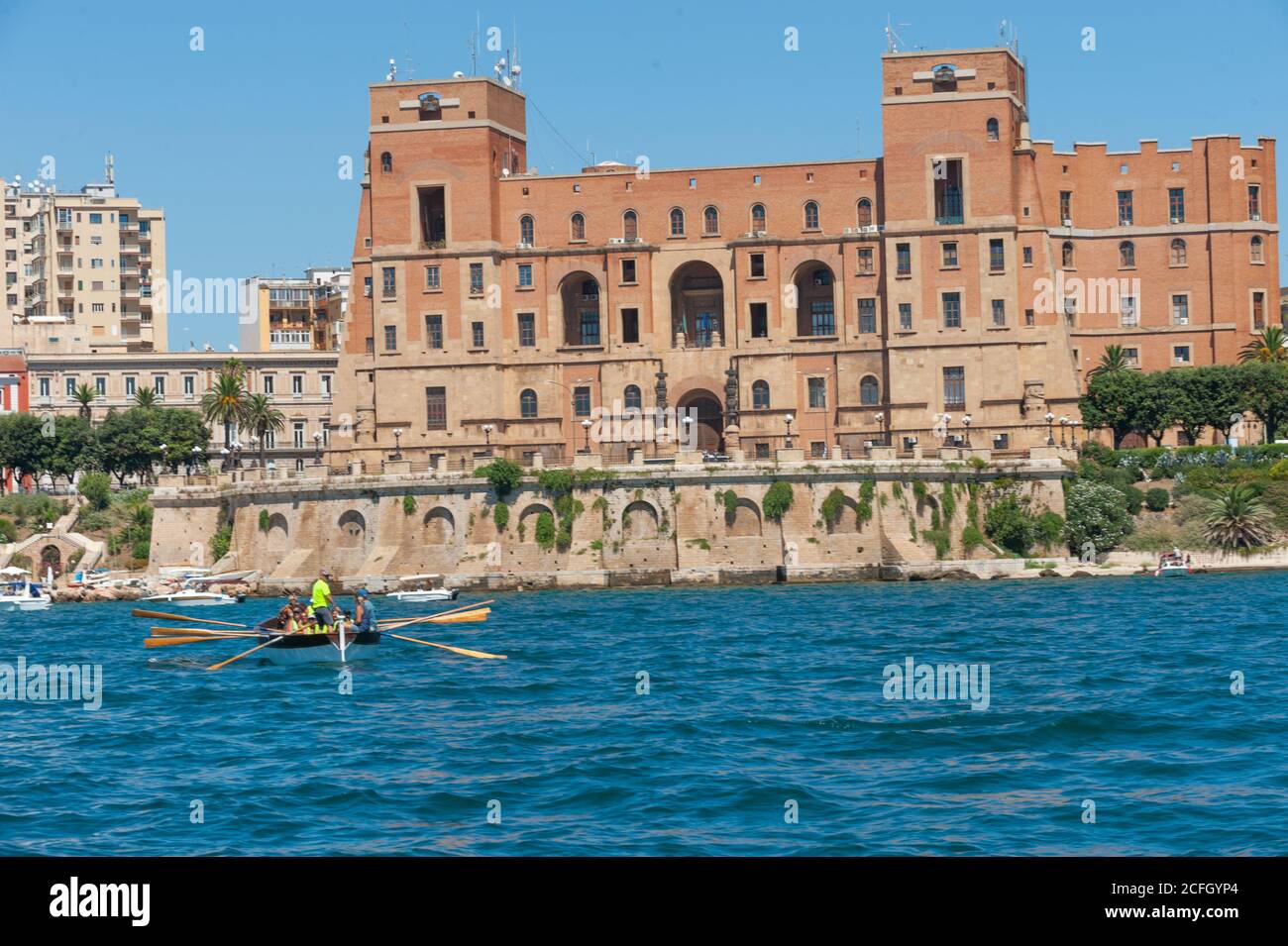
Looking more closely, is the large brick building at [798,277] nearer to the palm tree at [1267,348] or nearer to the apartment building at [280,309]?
the palm tree at [1267,348]

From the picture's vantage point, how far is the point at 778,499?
258 ft

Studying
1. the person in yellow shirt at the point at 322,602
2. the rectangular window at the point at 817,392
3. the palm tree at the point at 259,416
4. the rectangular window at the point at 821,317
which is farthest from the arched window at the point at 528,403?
the person in yellow shirt at the point at 322,602

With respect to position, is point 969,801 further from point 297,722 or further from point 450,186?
point 450,186

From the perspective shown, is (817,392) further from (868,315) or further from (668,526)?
(668,526)

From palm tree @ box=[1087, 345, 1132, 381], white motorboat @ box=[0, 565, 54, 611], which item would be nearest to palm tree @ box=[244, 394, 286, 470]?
white motorboat @ box=[0, 565, 54, 611]

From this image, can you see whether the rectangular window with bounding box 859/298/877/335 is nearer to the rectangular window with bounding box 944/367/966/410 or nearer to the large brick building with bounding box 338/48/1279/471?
the large brick building with bounding box 338/48/1279/471

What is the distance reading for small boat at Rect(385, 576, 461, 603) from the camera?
239 feet

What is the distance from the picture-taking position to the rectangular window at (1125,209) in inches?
3782

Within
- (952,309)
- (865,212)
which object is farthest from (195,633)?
(865,212)

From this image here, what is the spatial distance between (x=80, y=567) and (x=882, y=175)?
1766 inches

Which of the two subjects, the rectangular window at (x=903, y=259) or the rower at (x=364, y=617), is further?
the rectangular window at (x=903, y=259)

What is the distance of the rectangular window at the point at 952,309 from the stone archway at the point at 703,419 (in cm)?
1254
